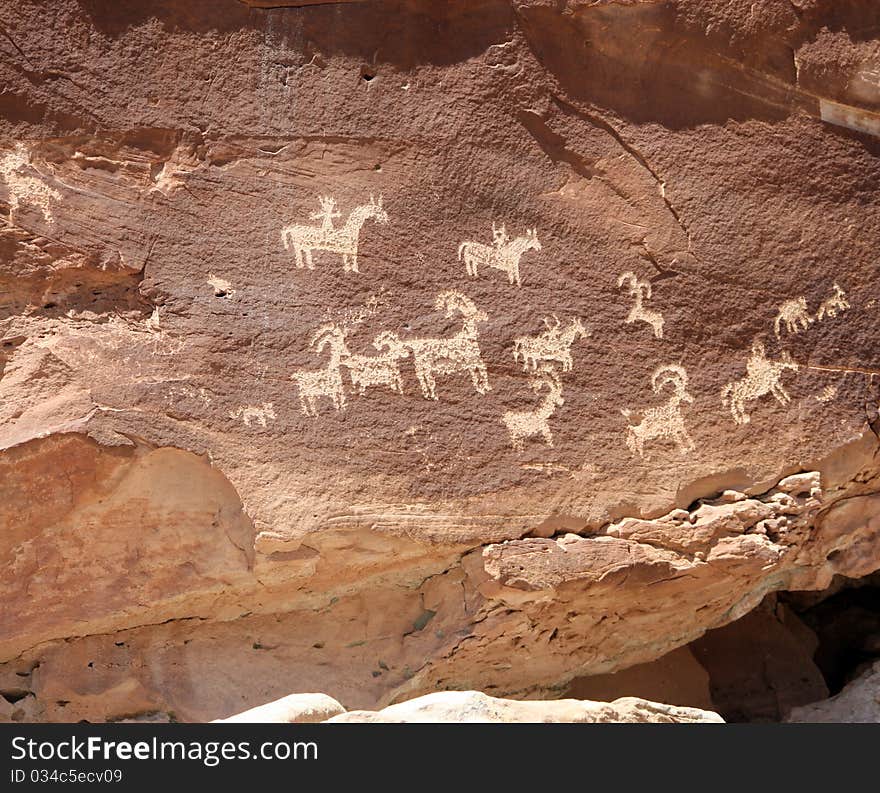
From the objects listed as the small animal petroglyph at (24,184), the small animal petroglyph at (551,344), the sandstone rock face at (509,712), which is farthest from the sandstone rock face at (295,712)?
the small animal petroglyph at (24,184)

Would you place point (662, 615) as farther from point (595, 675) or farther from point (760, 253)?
point (760, 253)

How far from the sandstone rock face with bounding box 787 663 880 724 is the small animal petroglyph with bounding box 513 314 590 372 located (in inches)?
39.7

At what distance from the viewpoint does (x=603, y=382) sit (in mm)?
2316

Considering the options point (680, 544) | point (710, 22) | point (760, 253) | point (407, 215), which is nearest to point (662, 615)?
point (680, 544)

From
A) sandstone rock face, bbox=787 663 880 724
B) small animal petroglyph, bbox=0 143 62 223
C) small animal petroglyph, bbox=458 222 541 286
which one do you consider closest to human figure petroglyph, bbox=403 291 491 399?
small animal petroglyph, bbox=458 222 541 286

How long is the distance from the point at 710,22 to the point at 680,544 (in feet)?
3.57

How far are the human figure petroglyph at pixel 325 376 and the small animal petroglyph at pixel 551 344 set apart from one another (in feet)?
1.18

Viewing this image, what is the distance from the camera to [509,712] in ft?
6.39

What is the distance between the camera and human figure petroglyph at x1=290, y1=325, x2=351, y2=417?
2271 mm

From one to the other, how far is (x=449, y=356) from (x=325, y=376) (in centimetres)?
26

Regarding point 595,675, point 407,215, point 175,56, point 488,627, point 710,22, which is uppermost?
point 710,22

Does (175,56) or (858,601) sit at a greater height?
(175,56)

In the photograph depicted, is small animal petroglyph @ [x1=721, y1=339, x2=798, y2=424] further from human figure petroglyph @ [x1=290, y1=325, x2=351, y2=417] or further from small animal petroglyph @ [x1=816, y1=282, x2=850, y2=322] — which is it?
human figure petroglyph @ [x1=290, y1=325, x2=351, y2=417]

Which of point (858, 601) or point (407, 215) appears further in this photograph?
point (858, 601)
